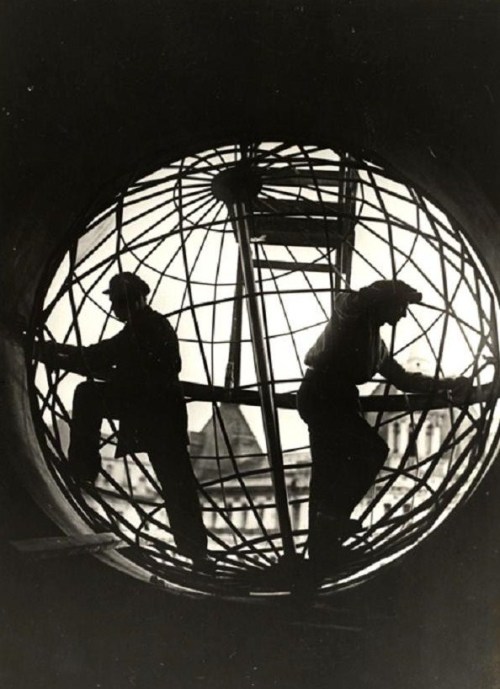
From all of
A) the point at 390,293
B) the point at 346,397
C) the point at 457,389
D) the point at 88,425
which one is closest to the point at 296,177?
the point at 390,293

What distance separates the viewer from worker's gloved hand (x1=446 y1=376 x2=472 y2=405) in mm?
1965

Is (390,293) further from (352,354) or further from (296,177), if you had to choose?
(296,177)

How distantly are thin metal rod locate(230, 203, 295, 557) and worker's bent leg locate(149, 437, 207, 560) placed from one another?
0.32 meters

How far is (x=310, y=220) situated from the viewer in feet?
7.95

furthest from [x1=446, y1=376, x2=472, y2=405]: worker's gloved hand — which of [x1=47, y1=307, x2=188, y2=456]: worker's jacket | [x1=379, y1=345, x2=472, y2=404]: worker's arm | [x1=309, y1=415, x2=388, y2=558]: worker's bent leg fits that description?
[x1=47, y1=307, x2=188, y2=456]: worker's jacket

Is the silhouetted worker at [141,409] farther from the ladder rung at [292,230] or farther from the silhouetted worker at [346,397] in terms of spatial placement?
the ladder rung at [292,230]

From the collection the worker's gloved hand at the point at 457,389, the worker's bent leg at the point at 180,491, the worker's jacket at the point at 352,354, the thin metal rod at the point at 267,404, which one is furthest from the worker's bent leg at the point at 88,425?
the worker's gloved hand at the point at 457,389

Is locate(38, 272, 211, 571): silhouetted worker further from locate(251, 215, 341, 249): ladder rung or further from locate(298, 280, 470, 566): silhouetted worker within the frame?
locate(251, 215, 341, 249): ladder rung

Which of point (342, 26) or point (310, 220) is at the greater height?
point (310, 220)

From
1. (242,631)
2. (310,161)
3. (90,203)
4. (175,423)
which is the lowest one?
(242,631)

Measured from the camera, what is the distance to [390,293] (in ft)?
6.32

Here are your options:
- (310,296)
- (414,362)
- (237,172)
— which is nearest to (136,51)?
(237,172)

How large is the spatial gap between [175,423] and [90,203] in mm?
719

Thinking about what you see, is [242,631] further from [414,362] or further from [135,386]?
[414,362]
